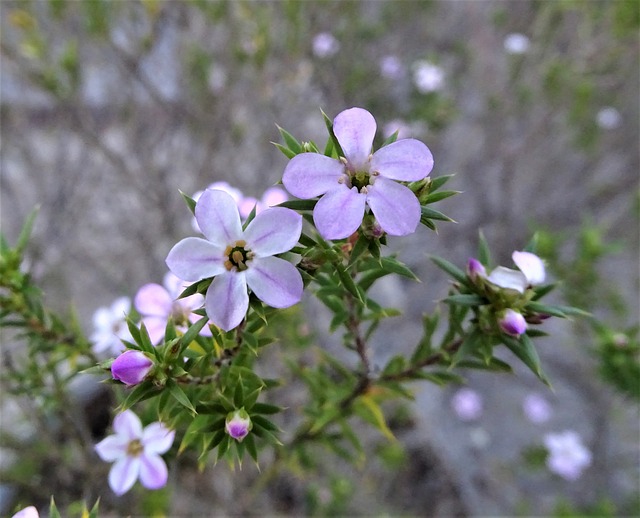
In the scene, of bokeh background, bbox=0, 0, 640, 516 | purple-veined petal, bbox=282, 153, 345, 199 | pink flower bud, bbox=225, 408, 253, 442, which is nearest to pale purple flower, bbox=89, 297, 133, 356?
pink flower bud, bbox=225, 408, 253, 442

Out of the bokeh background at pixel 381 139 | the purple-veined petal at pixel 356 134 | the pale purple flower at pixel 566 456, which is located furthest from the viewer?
the pale purple flower at pixel 566 456

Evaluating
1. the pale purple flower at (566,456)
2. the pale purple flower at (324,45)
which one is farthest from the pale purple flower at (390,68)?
the pale purple flower at (566,456)

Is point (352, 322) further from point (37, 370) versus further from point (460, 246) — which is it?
point (460, 246)

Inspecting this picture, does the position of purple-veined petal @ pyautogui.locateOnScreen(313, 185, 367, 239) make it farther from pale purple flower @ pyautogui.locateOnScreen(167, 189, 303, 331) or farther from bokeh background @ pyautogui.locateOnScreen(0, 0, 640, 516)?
bokeh background @ pyautogui.locateOnScreen(0, 0, 640, 516)

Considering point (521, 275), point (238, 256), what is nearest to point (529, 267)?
point (521, 275)

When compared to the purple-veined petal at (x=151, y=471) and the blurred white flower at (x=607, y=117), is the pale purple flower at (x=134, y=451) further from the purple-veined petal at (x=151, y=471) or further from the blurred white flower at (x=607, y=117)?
the blurred white flower at (x=607, y=117)

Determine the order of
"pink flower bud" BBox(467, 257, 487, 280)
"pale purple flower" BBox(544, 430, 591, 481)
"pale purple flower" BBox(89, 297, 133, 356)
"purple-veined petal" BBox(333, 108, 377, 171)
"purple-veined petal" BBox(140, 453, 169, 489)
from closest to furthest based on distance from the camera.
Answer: "purple-veined petal" BBox(333, 108, 377, 171), "pink flower bud" BBox(467, 257, 487, 280), "purple-veined petal" BBox(140, 453, 169, 489), "pale purple flower" BBox(89, 297, 133, 356), "pale purple flower" BBox(544, 430, 591, 481)
